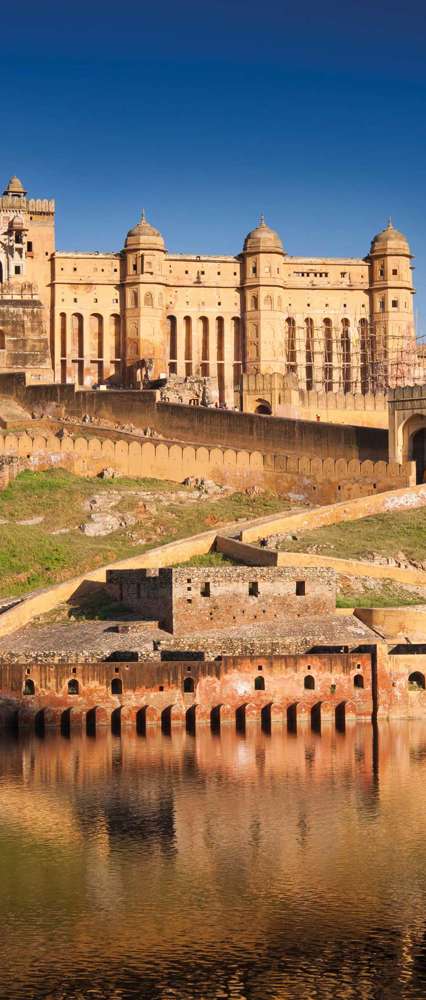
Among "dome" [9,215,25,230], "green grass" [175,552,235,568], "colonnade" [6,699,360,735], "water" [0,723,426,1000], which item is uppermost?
"dome" [9,215,25,230]

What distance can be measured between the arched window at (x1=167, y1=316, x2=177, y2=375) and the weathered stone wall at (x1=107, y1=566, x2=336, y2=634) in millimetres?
29676

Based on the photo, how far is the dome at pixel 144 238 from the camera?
66.0 meters

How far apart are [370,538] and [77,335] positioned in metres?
23.8

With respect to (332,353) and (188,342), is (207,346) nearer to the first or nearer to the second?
(188,342)

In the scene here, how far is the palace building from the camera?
6612 centimetres

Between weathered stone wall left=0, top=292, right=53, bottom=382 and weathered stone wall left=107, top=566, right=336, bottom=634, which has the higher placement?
weathered stone wall left=0, top=292, right=53, bottom=382

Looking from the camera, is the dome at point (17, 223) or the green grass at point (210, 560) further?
the dome at point (17, 223)

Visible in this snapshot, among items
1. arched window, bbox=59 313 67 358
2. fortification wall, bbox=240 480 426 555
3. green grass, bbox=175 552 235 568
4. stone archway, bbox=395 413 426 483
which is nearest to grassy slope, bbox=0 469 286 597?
fortification wall, bbox=240 480 426 555

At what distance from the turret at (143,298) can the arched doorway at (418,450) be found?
14.7 m

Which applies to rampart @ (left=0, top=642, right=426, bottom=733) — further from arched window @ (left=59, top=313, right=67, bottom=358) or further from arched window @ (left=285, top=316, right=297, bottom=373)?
arched window @ (left=285, top=316, right=297, bottom=373)

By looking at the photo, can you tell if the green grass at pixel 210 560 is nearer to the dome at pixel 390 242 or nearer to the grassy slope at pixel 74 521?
the grassy slope at pixel 74 521

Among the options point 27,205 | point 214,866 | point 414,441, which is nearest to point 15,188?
point 27,205

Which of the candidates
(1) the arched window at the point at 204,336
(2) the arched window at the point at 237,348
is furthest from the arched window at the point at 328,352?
(1) the arched window at the point at 204,336

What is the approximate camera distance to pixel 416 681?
1442 inches
